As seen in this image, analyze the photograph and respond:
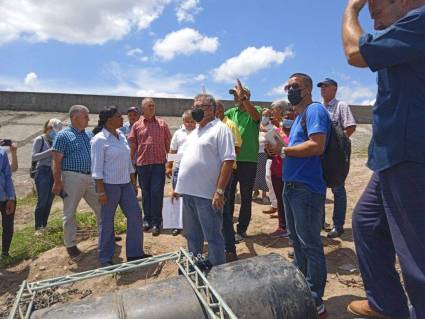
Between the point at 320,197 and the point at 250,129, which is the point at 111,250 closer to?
the point at 250,129

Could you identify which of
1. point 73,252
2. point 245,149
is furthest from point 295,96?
point 73,252

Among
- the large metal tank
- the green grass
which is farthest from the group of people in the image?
the large metal tank

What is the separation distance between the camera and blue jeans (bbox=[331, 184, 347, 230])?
203 inches

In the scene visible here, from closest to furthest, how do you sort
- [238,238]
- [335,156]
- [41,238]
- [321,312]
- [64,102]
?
[321,312] → [335,156] → [238,238] → [41,238] → [64,102]

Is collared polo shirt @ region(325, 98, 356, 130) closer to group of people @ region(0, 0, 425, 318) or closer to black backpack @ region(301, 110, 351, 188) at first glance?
group of people @ region(0, 0, 425, 318)

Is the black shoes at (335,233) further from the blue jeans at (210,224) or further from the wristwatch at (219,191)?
the wristwatch at (219,191)

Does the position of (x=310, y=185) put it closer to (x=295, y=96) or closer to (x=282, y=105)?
(x=295, y=96)

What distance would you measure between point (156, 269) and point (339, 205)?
8.08ft

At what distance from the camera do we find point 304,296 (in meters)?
A: 2.51

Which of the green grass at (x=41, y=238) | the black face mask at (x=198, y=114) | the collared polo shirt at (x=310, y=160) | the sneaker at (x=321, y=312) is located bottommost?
the green grass at (x=41, y=238)

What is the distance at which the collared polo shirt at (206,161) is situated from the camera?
3.93 meters

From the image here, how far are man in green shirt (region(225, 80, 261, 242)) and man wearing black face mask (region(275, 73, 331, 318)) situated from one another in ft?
6.01

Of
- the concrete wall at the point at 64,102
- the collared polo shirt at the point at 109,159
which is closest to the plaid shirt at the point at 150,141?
the collared polo shirt at the point at 109,159

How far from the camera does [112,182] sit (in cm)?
489
